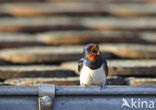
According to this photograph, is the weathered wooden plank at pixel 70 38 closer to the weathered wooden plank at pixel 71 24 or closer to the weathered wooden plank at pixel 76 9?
the weathered wooden plank at pixel 71 24

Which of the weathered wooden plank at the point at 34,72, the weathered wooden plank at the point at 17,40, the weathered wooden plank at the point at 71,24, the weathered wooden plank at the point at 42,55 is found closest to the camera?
the weathered wooden plank at the point at 34,72

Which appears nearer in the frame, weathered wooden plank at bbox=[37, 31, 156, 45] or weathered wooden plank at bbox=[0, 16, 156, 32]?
weathered wooden plank at bbox=[37, 31, 156, 45]

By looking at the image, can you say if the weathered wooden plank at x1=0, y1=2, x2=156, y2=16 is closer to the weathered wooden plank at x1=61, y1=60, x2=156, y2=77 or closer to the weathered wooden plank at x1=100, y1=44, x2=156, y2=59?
the weathered wooden plank at x1=100, y1=44, x2=156, y2=59

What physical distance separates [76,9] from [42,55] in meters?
0.88

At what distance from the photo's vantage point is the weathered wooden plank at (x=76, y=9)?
3.79 metres

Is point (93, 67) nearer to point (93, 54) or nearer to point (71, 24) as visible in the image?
point (93, 54)

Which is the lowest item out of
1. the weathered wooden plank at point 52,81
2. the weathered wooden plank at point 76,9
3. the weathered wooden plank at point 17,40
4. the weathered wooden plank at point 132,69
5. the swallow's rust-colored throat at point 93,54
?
the weathered wooden plank at point 52,81

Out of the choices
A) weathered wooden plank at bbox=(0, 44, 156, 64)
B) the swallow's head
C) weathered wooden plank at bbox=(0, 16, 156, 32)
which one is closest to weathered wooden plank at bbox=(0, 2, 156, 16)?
weathered wooden plank at bbox=(0, 16, 156, 32)

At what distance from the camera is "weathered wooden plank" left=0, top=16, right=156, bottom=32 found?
3.59 metres

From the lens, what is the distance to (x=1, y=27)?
142 inches

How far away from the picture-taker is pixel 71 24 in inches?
143

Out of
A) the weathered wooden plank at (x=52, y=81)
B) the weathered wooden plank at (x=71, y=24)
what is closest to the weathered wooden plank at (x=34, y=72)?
the weathered wooden plank at (x=52, y=81)

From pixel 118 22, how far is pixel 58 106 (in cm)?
173

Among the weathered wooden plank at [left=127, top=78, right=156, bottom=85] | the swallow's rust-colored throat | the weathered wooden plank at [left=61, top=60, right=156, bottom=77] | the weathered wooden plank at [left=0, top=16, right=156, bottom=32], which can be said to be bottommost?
the weathered wooden plank at [left=127, top=78, right=156, bottom=85]
